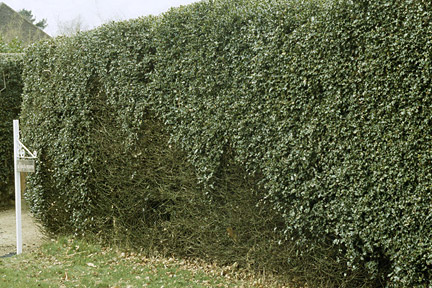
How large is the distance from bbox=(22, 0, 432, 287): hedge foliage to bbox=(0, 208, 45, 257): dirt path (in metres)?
1.18

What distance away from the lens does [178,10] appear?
6.18 metres

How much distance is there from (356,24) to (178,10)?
8.51 feet

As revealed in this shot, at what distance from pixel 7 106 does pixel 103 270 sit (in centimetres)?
620

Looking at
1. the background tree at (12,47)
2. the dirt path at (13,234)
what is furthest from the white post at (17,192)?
the background tree at (12,47)

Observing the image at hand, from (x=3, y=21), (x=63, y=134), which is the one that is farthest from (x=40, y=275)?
(x=3, y=21)

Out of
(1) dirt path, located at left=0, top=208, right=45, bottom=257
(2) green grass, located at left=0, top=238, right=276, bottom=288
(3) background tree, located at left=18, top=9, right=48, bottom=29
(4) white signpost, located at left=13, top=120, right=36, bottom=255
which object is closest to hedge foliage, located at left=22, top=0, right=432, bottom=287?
(4) white signpost, located at left=13, top=120, right=36, bottom=255

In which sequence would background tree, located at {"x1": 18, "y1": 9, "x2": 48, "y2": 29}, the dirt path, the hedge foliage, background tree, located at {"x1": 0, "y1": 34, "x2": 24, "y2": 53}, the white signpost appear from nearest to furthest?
the hedge foliage, the white signpost, the dirt path, background tree, located at {"x1": 0, "y1": 34, "x2": 24, "y2": 53}, background tree, located at {"x1": 18, "y1": 9, "x2": 48, "y2": 29}

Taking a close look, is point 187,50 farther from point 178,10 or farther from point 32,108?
point 32,108

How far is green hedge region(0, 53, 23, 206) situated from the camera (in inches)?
423

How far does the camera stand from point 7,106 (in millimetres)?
10812

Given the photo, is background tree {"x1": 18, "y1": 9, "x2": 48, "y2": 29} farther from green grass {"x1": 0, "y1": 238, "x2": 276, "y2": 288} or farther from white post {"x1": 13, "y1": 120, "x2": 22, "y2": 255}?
green grass {"x1": 0, "y1": 238, "x2": 276, "y2": 288}

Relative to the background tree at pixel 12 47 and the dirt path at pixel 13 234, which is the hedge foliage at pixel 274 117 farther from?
the background tree at pixel 12 47

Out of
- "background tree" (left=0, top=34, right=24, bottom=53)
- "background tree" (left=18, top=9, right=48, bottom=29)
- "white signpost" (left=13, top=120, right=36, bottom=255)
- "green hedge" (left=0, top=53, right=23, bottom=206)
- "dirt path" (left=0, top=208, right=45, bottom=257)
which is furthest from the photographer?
"background tree" (left=18, top=9, right=48, bottom=29)

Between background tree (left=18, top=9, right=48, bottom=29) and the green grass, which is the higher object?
background tree (left=18, top=9, right=48, bottom=29)
